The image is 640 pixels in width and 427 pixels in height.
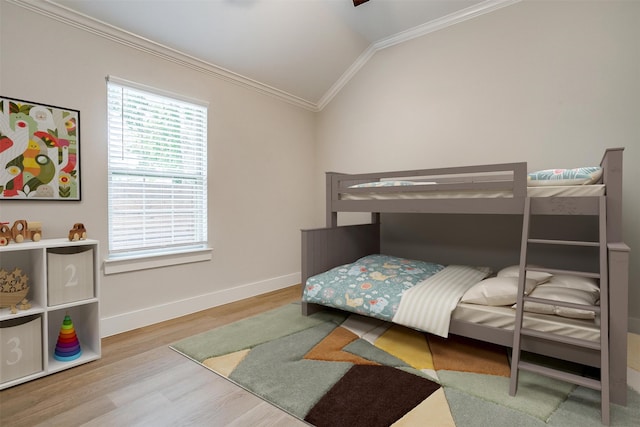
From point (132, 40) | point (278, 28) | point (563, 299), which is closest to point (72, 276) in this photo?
point (132, 40)

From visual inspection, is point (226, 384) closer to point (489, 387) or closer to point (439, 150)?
point (489, 387)

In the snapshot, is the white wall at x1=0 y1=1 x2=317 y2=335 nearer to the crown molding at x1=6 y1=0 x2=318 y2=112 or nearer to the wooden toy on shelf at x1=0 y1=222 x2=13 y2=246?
the crown molding at x1=6 y1=0 x2=318 y2=112

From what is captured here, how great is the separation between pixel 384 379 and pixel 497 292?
0.87m

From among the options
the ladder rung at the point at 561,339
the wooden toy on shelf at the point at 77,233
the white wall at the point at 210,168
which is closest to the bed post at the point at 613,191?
the ladder rung at the point at 561,339

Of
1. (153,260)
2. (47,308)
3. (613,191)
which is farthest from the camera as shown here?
(153,260)

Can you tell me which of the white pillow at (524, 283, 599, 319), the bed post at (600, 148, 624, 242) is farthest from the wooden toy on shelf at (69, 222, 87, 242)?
the bed post at (600, 148, 624, 242)

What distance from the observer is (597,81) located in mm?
2652

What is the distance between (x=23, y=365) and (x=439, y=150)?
364 centimetres

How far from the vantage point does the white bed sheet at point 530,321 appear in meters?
1.73

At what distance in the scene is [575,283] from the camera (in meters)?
2.09

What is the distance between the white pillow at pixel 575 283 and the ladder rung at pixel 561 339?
445 mm

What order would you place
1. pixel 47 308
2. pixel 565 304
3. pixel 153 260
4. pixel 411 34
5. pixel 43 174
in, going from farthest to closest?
pixel 411 34 → pixel 153 260 → pixel 43 174 → pixel 47 308 → pixel 565 304

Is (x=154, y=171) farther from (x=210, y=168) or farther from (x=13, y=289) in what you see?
(x=13, y=289)

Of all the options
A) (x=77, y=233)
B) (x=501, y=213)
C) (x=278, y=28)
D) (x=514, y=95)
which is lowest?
(x=77, y=233)
